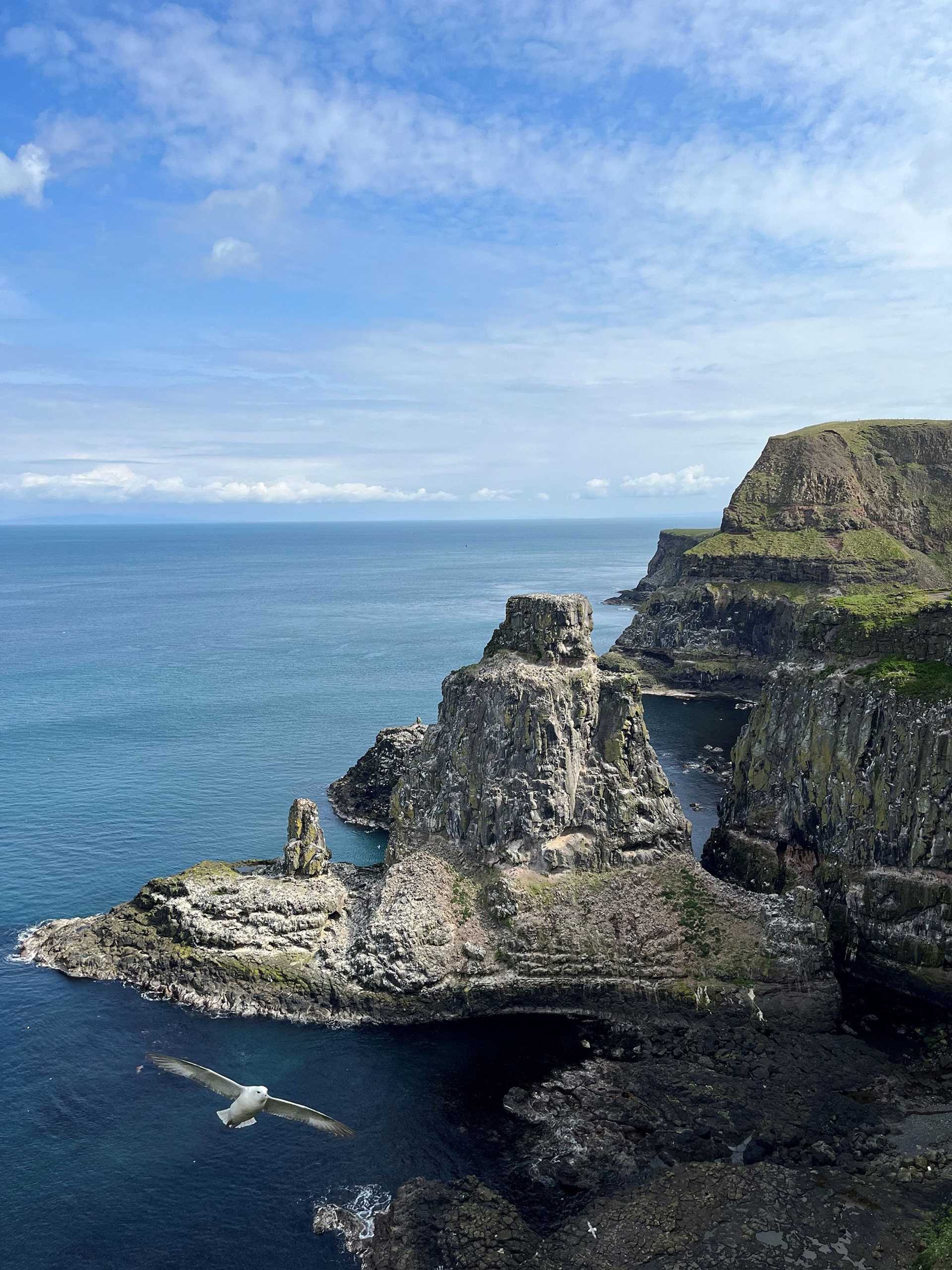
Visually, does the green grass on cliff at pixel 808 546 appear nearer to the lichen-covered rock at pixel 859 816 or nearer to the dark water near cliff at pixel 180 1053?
the dark water near cliff at pixel 180 1053

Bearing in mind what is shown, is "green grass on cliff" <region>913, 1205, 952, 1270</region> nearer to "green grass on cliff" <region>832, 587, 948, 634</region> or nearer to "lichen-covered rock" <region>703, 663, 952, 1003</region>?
"lichen-covered rock" <region>703, 663, 952, 1003</region>

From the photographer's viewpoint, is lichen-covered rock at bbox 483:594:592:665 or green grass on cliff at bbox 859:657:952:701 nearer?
green grass on cliff at bbox 859:657:952:701

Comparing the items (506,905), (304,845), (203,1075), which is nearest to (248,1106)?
(203,1075)

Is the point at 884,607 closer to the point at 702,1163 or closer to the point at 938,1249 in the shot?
the point at 702,1163

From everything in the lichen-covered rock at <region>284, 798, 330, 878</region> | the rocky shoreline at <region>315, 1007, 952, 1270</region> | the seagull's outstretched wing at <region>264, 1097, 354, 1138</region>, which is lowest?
the rocky shoreline at <region>315, 1007, 952, 1270</region>

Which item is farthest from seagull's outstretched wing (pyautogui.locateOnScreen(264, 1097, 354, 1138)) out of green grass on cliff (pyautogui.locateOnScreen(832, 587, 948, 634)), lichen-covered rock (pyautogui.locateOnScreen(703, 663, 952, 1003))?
green grass on cliff (pyautogui.locateOnScreen(832, 587, 948, 634))

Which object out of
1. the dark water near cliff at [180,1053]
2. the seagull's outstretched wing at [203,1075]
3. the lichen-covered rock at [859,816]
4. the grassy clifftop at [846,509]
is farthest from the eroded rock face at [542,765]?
the grassy clifftop at [846,509]
